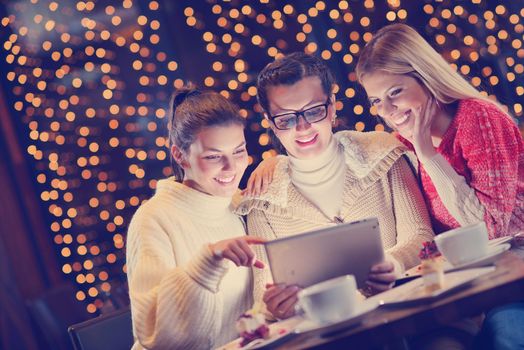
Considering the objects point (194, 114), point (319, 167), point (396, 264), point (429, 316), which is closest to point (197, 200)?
point (194, 114)

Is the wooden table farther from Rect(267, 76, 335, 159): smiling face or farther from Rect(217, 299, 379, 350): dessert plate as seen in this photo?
Rect(267, 76, 335, 159): smiling face

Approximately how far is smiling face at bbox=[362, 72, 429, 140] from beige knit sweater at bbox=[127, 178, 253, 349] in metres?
0.55

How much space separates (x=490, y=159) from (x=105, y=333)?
1192 millimetres

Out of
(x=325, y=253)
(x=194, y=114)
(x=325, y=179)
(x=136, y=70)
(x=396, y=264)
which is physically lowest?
(x=396, y=264)

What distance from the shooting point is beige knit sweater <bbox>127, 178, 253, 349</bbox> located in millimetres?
1546

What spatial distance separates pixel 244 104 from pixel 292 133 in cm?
122

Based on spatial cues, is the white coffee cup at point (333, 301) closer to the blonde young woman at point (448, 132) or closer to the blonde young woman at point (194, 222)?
the blonde young woman at point (194, 222)

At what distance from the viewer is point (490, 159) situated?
1743 millimetres

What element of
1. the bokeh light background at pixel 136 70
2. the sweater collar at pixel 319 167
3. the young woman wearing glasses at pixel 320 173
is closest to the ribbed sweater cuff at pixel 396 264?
the young woman wearing glasses at pixel 320 173

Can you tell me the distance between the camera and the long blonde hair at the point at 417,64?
1883 millimetres

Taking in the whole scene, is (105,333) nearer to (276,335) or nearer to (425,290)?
(276,335)

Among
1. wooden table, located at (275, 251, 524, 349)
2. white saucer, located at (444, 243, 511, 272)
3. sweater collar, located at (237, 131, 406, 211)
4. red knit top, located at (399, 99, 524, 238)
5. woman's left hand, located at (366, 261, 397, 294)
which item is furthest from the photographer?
sweater collar, located at (237, 131, 406, 211)

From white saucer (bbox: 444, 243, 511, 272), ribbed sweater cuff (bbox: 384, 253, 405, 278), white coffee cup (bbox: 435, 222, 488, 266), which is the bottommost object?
ribbed sweater cuff (bbox: 384, 253, 405, 278)

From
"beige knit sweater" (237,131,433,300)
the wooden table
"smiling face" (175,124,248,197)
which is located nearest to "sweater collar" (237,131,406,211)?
"beige knit sweater" (237,131,433,300)
